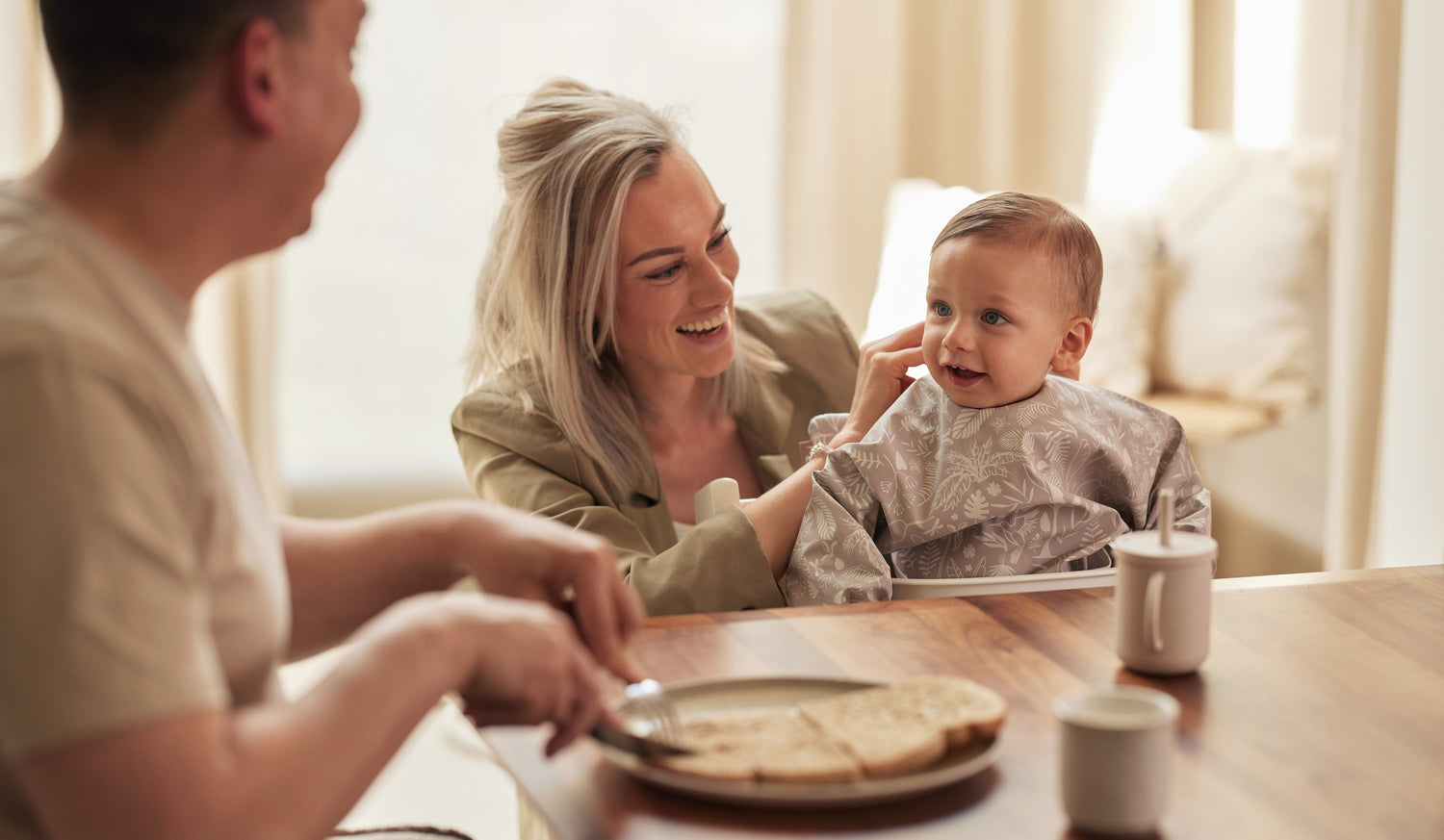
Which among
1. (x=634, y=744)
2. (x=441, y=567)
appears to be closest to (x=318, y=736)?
(x=634, y=744)

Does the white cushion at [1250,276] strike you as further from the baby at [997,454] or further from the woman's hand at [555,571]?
the woman's hand at [555,571]

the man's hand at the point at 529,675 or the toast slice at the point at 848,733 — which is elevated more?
the man's hand at the point at 529,675

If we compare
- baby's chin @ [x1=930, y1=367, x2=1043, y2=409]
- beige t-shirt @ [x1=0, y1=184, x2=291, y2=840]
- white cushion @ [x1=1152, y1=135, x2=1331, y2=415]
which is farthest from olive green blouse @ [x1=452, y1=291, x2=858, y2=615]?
white cushion @ [x1=1152, y1=135, x2=1331, y2=415]

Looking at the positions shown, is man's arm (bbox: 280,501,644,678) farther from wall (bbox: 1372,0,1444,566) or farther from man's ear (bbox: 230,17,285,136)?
wall (bbox: 1372,0,1444,566)

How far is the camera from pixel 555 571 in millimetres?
999

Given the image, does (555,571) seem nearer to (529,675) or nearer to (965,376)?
(529,675)

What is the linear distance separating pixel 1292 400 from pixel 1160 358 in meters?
0.36

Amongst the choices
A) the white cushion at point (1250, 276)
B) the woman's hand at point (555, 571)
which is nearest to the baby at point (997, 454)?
the woman's hand at point (555, 571)

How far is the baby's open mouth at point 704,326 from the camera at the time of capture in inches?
75.7

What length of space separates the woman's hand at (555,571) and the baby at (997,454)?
0.52 m

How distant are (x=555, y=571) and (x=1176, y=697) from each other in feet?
1.65

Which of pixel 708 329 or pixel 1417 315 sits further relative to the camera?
pixel 1417 315

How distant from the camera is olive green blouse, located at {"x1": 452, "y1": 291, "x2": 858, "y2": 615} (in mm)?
1554

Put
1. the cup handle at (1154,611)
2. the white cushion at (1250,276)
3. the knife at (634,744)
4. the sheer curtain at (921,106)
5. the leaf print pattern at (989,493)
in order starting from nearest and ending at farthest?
1. the knife at (634,744)
2. the cup handle at (1154,611)
3. the leaf print pattern at (989,493)
4. the white cushion at (1250,276)
5. the sheer curtain at (921,106)
